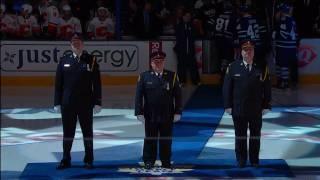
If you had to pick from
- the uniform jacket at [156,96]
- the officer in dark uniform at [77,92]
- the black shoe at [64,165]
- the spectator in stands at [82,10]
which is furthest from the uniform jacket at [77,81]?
the spectator in stands at [82,10]

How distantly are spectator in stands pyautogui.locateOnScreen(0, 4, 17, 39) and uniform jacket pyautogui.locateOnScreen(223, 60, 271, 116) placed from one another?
816 centimetres

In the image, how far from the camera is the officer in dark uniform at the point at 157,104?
23.9 ft

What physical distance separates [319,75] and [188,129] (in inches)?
215

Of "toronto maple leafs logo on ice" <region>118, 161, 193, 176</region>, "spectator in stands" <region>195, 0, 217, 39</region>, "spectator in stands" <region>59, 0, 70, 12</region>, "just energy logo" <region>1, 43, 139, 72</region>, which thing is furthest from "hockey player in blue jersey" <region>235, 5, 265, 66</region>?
"toronto maple leafs logo on ice" <region>118, 161, 193, 176</region>

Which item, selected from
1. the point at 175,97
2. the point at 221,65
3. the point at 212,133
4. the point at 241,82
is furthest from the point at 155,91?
the point at 221,65

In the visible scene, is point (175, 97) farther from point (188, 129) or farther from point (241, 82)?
point (188, 129)

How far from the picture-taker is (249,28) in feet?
46.0

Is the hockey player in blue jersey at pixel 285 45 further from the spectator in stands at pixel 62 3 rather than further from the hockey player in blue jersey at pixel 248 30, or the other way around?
the spectator in stands at pixel 62 3

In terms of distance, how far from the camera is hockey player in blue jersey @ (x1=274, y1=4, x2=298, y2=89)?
1384 centimetres

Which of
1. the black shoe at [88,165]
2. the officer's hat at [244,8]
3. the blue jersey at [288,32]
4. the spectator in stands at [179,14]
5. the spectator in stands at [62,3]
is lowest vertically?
the black shoe at [88,165]

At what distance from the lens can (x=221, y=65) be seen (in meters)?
14.6

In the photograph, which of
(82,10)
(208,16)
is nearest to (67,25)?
(82,10)

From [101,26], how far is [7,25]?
1.93m

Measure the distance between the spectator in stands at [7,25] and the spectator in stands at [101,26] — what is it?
5.09 feet
